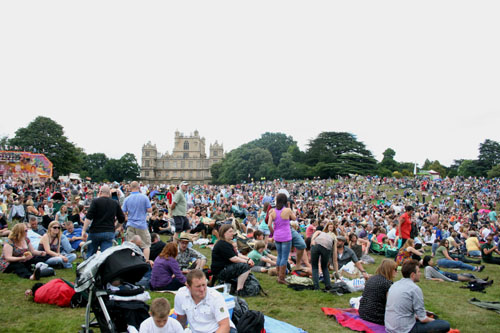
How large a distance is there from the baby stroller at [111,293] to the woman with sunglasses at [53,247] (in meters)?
3.59

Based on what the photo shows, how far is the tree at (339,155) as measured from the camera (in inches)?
2400

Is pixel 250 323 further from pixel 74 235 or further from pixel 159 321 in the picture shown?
pixel 74 235

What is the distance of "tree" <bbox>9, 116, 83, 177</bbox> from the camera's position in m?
49.5

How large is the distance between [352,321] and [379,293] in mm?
528

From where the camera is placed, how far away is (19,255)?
6.20 metres

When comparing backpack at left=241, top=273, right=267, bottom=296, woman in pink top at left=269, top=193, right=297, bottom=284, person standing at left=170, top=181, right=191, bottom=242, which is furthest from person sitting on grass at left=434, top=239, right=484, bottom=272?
person standing at left=170, top=181, right=191, bottom=242

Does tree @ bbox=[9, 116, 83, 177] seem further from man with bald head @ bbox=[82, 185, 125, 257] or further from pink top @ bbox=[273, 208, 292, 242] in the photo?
pink top @ bbox=[273, 208, 292, 242]

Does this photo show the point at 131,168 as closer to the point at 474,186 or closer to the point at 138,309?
the point at 474,186

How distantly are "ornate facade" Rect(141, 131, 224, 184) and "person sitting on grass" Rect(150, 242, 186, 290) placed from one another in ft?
329

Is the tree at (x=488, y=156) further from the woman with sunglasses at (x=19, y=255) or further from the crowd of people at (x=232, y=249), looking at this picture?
the woman with sunglasses at (x=19, y=255)

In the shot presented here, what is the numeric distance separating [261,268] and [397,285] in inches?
149

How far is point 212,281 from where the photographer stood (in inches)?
222

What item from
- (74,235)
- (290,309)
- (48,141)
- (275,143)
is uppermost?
(275,143)

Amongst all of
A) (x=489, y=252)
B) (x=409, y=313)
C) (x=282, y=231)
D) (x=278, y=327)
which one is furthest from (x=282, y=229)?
(x=489, y=252)
